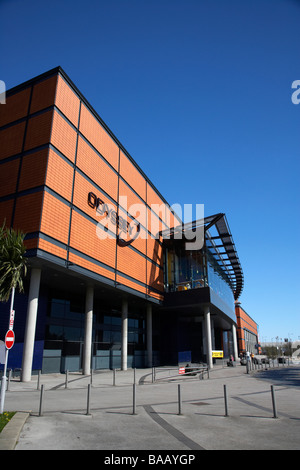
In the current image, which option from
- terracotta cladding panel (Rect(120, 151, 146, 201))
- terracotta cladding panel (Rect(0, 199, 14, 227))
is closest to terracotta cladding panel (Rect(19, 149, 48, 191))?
terracotta cladding panel (Rect(0, 199, 14, 227))

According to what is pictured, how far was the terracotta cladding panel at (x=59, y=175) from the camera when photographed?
22891mm

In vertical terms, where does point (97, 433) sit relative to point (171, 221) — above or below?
below

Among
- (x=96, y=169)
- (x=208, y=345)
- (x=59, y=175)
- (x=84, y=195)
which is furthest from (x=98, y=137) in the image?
(x=208, y=345)

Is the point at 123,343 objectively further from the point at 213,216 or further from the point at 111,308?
the point at 213,216

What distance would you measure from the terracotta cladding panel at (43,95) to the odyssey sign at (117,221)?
25.3 feet

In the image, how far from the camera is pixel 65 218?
23797mm

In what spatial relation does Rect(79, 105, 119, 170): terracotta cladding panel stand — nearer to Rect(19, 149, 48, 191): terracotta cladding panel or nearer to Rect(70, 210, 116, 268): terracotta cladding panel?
Rect(19, 149, 48, 191): terracotta cladding panel

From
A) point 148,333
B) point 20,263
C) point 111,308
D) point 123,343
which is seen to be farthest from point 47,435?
point 148,333

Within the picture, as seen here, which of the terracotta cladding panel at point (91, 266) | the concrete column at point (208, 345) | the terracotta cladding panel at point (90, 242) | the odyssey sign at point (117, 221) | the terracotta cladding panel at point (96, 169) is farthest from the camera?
the concrete column at point (208, 345)

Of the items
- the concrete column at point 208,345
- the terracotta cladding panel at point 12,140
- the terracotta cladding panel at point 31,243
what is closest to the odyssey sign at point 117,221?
the terracotta cladding panel at point 12,140

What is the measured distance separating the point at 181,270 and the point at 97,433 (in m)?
34.3

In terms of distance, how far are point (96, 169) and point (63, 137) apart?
15.9 feet

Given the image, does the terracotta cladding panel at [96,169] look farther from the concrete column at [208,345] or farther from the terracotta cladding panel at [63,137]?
the concrete column at [208,345]

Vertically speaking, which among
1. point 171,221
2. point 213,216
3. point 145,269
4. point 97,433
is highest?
point 171,221
